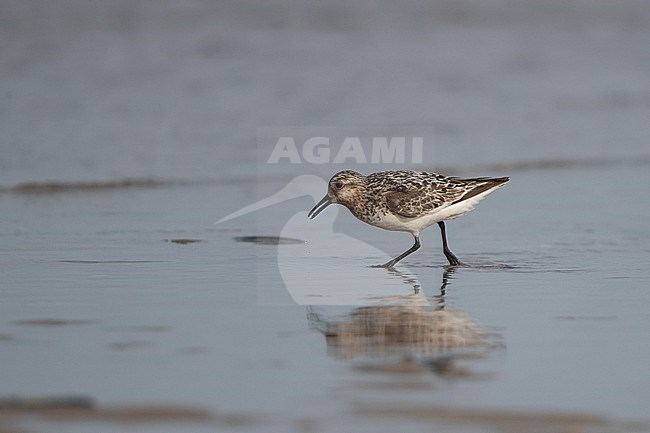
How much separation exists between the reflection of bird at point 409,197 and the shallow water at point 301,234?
34cm

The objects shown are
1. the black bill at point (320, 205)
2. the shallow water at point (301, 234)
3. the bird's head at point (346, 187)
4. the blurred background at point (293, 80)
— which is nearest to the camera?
the shallow water at point (301, 234)

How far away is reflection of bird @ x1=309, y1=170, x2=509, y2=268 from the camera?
827cm

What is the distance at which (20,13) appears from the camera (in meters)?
18.6

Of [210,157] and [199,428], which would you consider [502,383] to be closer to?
[199,428]

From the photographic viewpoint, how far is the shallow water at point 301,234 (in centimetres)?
507

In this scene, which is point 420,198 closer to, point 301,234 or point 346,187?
point 346,187

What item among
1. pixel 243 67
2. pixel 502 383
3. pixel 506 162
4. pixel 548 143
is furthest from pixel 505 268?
Result: pixel 243 67

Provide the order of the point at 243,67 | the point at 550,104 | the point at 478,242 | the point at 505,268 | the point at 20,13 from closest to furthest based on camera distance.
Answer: the point at 505,268, the point at 478,242, the point at 550,104, the point at 243,67, the point at 20,13

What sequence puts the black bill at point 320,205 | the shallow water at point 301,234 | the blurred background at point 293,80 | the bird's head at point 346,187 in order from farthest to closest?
the blurred background at point 293,80 < the black bill at point 320,205 < the bird's head at point 346,187 < the shallow water at point 301,234

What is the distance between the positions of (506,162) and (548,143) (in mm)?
1237

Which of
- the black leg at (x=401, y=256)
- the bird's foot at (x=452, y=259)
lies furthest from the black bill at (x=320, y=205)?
the bird's foot at (x=452, y=259)

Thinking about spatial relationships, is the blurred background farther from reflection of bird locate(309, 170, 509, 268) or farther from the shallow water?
reflection of bird locate(309, 170, 509, 268)

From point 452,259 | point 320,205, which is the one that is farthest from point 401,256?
point 320,205

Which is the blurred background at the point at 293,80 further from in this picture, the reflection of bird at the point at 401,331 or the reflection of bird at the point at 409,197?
the reflection of bird at the point at 401,331
